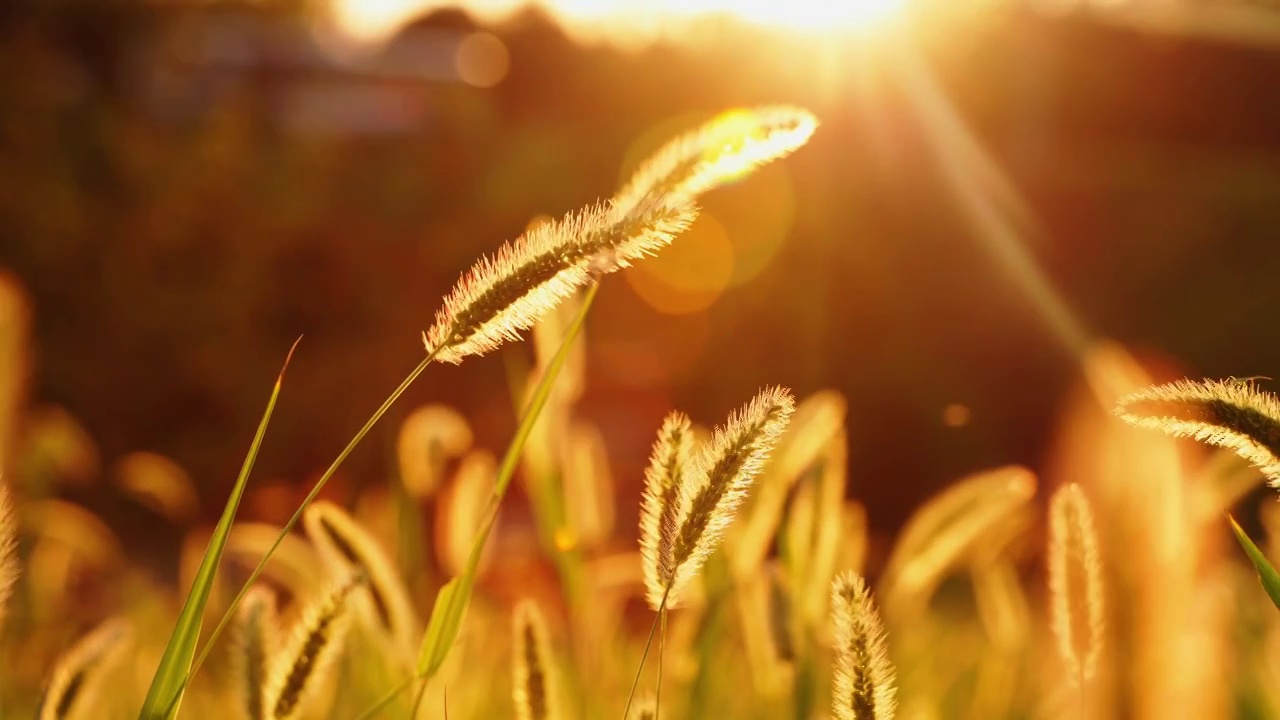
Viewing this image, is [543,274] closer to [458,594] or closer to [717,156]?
[717,156]

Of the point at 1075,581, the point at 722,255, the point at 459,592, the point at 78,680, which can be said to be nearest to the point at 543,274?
the point at 459,592

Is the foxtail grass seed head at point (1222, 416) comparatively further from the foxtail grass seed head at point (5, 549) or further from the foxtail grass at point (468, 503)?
the foxtail grass at point (468, 503)

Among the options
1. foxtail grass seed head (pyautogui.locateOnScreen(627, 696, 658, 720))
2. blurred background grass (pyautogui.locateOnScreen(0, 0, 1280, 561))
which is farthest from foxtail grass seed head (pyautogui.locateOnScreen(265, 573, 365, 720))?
blurred background grass (pyautogui.locateOnScreen(0, 0, 1280, 561))

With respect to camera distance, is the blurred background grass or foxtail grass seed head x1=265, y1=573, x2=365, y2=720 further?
the blurred background grass

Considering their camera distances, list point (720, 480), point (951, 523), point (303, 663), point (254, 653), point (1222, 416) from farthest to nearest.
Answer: point (951, 523)
point (254, 653)
point (303, 663)
point (720, 480)
point (1222, 416)

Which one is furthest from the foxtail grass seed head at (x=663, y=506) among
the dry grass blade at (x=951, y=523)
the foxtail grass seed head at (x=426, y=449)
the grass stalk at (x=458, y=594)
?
the foxtail grass seed head at (x=426, y=449)

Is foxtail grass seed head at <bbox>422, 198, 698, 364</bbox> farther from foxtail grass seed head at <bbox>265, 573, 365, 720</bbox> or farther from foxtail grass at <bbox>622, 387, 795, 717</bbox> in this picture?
foxtail grass seed head at <bbox>265, 573, 365, 720</bbox>
